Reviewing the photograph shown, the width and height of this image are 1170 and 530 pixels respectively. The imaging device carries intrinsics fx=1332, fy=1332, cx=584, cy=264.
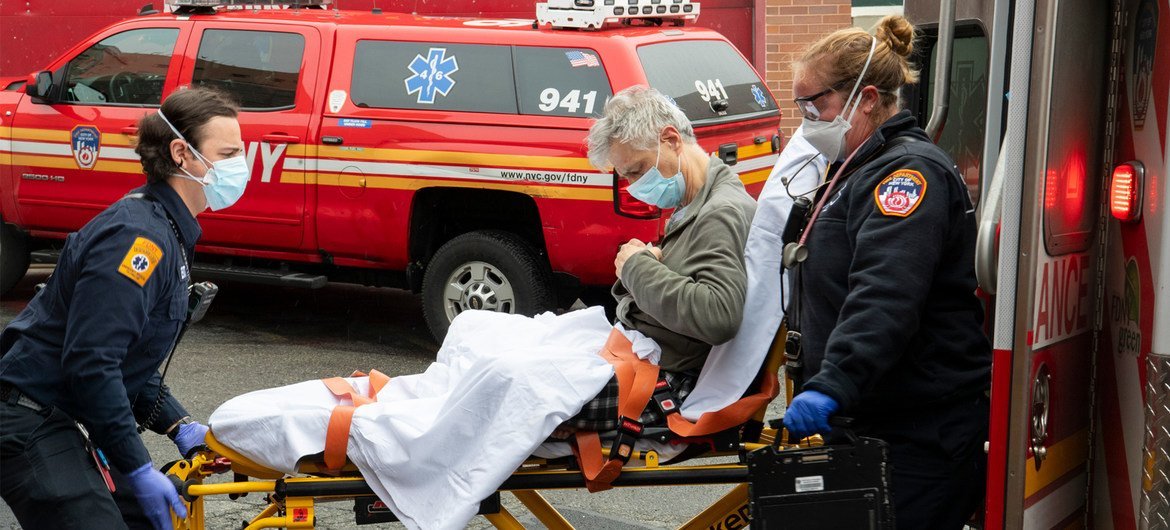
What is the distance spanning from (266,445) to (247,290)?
22.7 ft

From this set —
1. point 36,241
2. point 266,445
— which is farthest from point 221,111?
point 36,241

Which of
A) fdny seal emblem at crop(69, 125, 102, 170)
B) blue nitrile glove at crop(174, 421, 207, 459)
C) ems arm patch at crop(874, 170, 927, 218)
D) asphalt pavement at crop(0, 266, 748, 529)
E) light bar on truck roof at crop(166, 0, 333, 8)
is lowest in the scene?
asphalt pavement at crop(0, 266, 748, 529)

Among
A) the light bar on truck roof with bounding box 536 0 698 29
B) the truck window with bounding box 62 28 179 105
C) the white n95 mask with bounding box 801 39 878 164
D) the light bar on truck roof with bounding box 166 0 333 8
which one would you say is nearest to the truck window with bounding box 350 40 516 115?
the light bar on truck roof with bounding box 536 0 698 29

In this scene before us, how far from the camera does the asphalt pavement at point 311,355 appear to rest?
17.7 ft

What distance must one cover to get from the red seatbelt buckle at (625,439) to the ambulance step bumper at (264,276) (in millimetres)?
4830

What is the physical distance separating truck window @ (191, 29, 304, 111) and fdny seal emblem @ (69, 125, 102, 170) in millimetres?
740

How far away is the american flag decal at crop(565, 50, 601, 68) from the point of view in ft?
24.7

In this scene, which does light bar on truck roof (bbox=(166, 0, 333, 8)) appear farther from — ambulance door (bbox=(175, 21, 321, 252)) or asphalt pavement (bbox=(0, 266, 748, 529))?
asphalt pavement (bbox=(0, 266, 748, 529))

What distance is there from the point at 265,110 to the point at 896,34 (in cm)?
554

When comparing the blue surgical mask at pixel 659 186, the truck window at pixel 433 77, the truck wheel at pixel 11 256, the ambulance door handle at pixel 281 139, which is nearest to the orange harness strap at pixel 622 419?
the blue surgical mask at pixel 659 186

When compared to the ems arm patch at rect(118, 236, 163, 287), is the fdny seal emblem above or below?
below

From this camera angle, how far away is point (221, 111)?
12.0ft

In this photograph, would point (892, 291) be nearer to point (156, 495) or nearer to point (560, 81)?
point (156, 495)

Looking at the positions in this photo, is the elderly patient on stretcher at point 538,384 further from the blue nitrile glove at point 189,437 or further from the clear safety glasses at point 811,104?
the clear safety glasses at point 811,104
